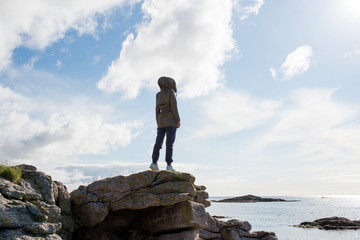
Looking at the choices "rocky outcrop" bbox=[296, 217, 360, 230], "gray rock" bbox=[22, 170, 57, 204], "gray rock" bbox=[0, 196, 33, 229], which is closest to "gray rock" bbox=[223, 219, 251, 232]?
"gray rock" bbox=[22, 170, 57, 204]

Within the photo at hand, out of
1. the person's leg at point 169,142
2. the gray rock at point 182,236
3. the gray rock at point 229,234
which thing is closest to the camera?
the gray rock at point 182,236

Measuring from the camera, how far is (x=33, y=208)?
32.4 ft

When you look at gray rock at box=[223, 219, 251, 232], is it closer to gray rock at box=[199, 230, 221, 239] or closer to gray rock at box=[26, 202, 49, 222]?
gray rock at box=[199, 230, 221, 239]

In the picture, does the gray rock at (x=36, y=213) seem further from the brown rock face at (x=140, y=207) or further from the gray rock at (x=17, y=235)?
the brown rock face at (x=140, y=207)

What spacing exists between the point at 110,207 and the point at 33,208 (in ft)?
12.7

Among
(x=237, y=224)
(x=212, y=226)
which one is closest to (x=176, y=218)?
(x=212, y=226)

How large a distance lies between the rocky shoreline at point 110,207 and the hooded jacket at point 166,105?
8.91 ft

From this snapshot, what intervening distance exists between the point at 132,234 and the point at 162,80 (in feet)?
26.3

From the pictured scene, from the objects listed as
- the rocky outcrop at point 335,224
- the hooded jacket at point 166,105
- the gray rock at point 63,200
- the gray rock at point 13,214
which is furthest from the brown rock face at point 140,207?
the rocky outcrop at point 335,224

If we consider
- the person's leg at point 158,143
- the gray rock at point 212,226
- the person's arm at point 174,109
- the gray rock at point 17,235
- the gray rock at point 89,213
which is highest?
the person's arm at point 174,109

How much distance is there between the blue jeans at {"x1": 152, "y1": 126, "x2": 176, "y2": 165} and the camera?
602 inches

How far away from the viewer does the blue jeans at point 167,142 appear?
15297 millimetres

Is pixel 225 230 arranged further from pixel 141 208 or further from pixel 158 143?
pixel 141 208

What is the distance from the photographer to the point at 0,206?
898cm
